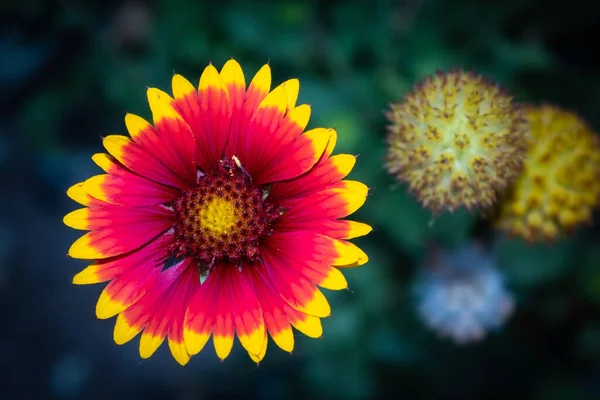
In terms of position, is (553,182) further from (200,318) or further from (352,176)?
(200,318)

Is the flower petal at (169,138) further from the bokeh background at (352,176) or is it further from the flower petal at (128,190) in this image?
the bokeh background at (352,176)

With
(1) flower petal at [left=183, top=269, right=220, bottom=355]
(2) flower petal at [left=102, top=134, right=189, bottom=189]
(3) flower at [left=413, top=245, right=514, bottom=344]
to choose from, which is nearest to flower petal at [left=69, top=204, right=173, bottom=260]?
(2) flower petal at [left=102, top=134, right=189, bottom=189]

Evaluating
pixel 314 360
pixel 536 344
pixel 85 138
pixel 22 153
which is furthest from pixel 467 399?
pixel 22 153

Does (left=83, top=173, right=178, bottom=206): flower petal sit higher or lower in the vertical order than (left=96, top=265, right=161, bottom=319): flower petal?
higher

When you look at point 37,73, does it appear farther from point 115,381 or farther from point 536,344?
point 536,344

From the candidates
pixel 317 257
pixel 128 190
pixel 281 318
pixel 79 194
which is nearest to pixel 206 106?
pixel 128 190

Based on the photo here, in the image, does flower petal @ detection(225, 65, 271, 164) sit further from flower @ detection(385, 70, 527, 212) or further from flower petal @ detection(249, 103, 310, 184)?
flower @ detection(385, 70, 527, 212)

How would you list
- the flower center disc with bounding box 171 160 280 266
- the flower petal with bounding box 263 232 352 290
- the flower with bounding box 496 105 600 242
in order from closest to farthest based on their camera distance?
the flower petal with bounding box 263 232 352 290
the flower center disc with bounding box 171 160 280 266
the flower with bounding box 496 105 600 242

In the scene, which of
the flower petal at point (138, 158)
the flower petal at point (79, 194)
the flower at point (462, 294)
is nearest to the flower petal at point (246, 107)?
the flower petal at point (138, 158)
